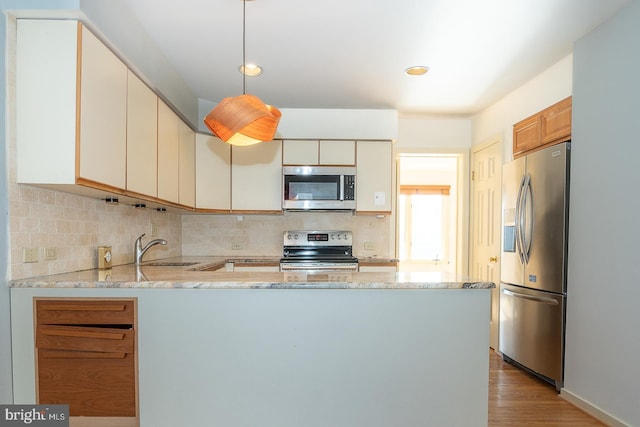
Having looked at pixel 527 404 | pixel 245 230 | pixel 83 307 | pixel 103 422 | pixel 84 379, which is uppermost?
pixel 245 230

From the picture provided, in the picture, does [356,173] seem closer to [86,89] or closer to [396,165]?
[396,165]

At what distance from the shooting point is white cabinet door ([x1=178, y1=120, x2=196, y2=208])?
10.1 ft

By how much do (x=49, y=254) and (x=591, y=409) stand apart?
3.31 metres

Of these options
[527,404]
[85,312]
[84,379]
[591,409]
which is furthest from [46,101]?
[591,409]

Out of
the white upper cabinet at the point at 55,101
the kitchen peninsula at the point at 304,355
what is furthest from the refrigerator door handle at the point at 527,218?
the white upper cabinet at the point at 55,101

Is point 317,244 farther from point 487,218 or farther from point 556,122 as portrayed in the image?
point 556,122

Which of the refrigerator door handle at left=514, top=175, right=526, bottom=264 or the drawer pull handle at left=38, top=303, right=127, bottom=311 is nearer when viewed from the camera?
the drawer pull handle at left=38, top=303, right=127, bottom=311

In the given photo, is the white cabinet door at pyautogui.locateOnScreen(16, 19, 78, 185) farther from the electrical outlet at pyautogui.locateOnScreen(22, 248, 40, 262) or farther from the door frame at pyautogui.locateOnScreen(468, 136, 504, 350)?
the door frame at pyautogui.locateOnScreen(468, 136, 504, 350)

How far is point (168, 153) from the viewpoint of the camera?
2750mm

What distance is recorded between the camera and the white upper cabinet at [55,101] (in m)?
1.64

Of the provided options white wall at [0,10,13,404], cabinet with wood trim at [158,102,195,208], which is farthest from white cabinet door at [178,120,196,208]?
white wall at [0,10,13,404]

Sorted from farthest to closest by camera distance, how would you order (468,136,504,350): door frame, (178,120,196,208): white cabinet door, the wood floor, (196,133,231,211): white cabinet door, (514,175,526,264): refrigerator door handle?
(196,133,231,211): white cabinet door → (468,136,504,350): door frame → (178,120,196,208): white cabinet door → (514,175,526,264): refrigerator door handle → the wood floor

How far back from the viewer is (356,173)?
12.3ft

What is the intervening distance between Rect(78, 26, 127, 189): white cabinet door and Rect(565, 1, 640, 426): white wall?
282 cm
